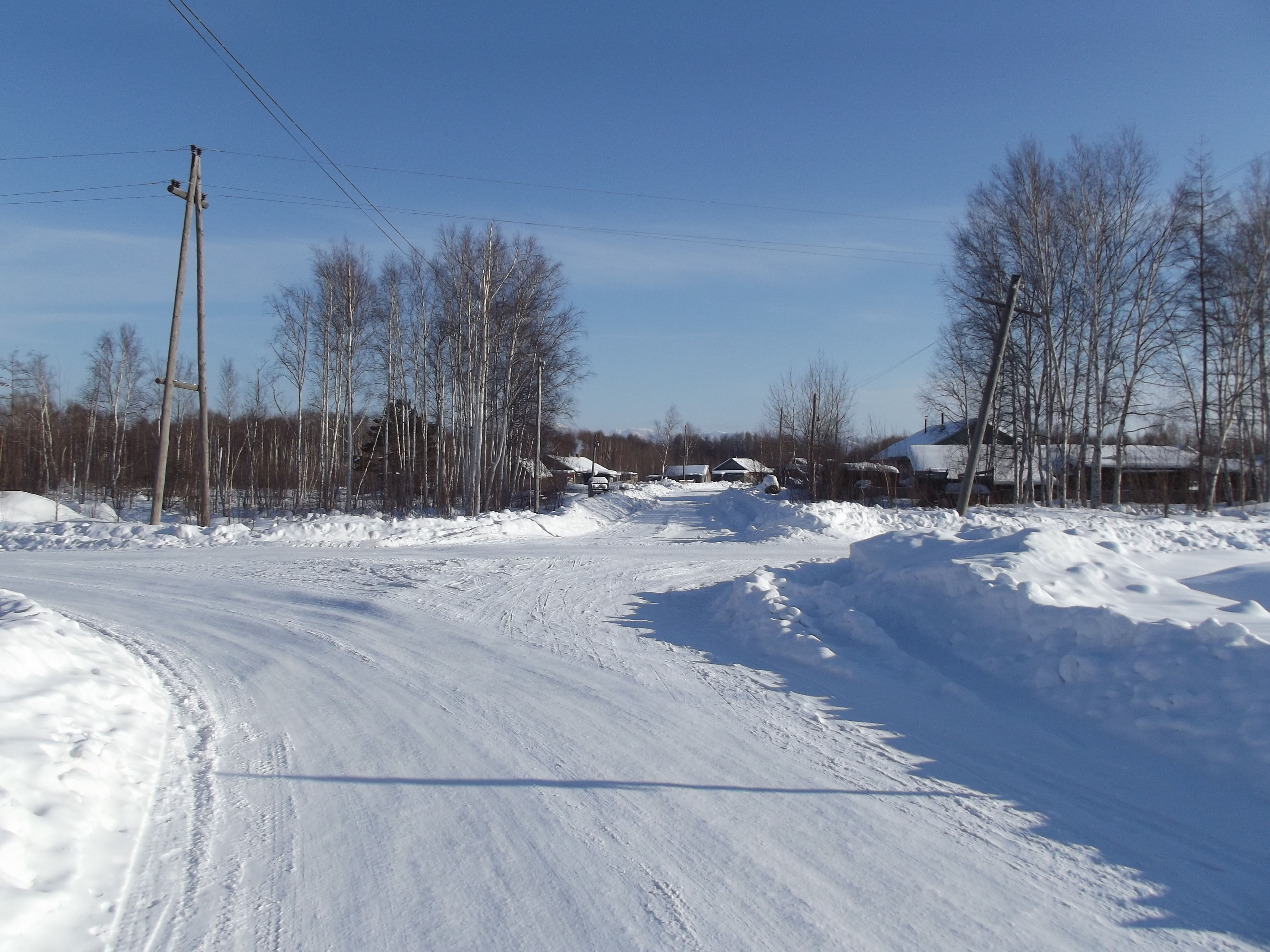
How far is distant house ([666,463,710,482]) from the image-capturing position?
377 feet

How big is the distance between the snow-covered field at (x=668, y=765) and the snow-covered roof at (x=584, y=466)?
196 feet

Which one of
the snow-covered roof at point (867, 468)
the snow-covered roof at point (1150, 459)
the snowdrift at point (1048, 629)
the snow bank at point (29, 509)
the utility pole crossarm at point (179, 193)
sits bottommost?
the snow bank at point (29, 509)

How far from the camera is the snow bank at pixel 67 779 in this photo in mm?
2918

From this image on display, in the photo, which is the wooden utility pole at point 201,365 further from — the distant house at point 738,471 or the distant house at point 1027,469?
the distant house at point 738,471

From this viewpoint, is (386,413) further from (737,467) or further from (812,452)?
(737,467)

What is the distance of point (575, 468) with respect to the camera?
8469 cm

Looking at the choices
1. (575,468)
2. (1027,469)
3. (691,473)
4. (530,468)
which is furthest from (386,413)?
(691,473)

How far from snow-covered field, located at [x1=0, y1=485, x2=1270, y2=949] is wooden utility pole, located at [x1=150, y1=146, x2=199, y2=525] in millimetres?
9393

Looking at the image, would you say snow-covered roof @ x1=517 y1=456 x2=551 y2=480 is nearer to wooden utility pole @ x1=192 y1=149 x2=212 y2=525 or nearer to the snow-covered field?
wooden utility pole @ x1=192 y1=149 x2=212 y2=525

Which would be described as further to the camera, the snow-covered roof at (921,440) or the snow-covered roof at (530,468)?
the snow-covered roof at (921,440)

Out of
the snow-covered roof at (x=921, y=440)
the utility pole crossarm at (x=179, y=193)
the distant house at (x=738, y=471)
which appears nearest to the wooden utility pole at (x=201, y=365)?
the utility pole crossarm at (x=179, y=193)

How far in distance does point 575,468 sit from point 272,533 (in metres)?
67.5

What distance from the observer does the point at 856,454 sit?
47875mm

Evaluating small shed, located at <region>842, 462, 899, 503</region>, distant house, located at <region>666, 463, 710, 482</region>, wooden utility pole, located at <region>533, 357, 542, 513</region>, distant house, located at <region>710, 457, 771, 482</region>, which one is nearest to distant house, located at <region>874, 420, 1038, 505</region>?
small shed, located at <region>842, 462, 899, 503</region>
